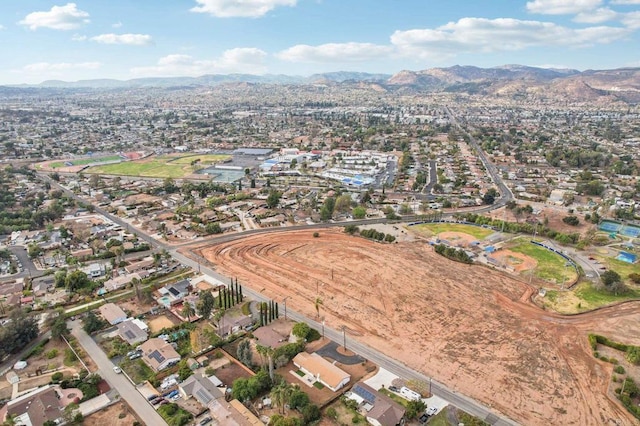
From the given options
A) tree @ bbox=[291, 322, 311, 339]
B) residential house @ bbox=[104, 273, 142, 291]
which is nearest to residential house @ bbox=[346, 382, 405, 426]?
tree @ bbox=[291, 322, 311, 339]

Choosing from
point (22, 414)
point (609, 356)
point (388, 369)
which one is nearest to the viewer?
point (22, 414)

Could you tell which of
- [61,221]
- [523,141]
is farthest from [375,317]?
[523,141]

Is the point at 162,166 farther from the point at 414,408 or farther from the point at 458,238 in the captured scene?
the point at 414,408

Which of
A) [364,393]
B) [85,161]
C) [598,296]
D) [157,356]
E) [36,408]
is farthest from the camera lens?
[85,161]

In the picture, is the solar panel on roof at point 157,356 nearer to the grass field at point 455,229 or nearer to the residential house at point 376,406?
the residential house at point 376,406

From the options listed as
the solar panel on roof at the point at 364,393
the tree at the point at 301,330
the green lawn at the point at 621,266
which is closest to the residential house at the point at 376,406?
the solar panel on roof at the point at 364,393

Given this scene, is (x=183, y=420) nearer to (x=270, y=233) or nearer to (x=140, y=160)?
(x=270, y=233)

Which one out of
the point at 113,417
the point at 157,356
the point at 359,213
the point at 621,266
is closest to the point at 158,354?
the point at 157,356
